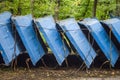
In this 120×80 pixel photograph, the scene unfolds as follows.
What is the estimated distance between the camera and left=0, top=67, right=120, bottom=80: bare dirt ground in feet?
29.3

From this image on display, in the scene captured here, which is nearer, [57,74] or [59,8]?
[57,74]

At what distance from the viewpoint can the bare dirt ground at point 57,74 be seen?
8945 millimetres

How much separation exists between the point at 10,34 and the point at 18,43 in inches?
19.2

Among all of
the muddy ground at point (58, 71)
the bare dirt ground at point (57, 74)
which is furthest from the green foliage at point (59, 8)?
the bare dirt ground at point (57, 74)

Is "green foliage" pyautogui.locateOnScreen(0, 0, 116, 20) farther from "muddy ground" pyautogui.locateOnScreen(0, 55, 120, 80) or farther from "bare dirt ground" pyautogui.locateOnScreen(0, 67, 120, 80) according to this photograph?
"bare dirt ground" pyautogui.locateOnScreen(0, 67, 120, 80)

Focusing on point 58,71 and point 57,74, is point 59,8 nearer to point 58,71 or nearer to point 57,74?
point 58,71

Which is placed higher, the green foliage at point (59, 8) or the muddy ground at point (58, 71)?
the muddy ground at point (58, 71)

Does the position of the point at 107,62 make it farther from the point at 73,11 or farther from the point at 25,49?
the point at 73,11

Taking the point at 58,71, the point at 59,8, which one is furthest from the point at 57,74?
the point at 59,8

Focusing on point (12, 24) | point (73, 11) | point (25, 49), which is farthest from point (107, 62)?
point (73, 11)

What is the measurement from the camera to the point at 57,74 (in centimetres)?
938

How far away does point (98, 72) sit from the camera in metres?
9.75

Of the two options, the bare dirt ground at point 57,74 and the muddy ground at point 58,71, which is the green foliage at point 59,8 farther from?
the bare dirt ground at point 57,74

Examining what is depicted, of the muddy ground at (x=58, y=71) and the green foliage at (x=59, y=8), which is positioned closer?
Answer: the muddy ground at (x=58, y=71)
